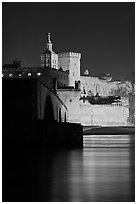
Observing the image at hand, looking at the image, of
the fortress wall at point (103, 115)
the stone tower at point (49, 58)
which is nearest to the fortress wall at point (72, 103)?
the fortress wall at point (103, 115)

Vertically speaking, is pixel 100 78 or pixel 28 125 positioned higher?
pixel 100 78

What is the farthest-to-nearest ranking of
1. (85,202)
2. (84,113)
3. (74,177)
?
1. (84,113)
2. (74,177)
3. (85,202)

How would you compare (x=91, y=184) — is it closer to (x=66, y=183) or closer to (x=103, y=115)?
(x=66, y=183)

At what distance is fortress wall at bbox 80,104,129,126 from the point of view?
50406 mm

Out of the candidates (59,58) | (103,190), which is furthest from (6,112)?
(59,58)

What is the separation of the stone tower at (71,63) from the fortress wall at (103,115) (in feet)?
24.5

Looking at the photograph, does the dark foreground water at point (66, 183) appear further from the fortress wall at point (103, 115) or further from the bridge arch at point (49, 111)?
the fortress wall at point (103, 115)

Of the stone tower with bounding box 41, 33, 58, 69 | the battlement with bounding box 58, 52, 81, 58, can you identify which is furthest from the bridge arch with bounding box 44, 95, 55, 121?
the battlement with bounding box 58, 52, 81, 58

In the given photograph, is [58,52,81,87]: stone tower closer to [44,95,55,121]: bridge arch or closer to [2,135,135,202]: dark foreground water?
[44,95,55,121]: bridge arch

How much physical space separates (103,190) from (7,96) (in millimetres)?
6197

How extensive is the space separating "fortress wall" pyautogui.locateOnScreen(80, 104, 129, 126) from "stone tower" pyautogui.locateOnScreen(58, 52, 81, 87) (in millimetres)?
7465

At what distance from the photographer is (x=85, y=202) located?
10.3 feet

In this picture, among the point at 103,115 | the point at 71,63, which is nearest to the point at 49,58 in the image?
the point at 71,63

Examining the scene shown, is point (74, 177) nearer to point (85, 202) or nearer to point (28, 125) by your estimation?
point (85, 202)
